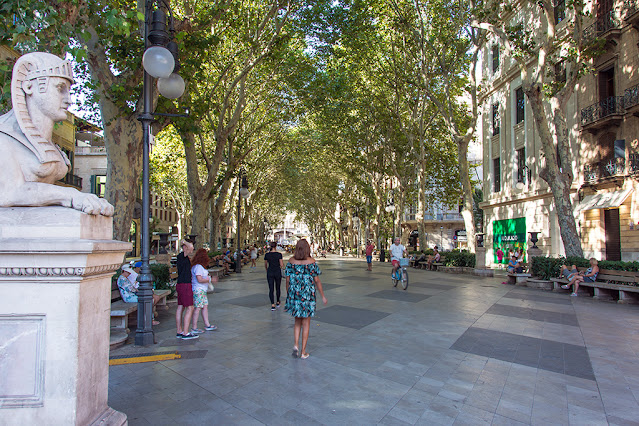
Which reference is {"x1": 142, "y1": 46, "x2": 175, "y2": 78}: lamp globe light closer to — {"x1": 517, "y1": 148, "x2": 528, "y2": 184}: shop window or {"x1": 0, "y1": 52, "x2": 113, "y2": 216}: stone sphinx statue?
{"x1": 0, "y1": 52, "x2": 113, "y2": 216}: stone sphinx statue

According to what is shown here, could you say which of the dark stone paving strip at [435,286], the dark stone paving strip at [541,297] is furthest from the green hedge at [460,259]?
the dark stone paving strip at [541,297]

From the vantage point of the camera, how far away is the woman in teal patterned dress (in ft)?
17.9

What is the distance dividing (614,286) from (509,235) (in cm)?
1450

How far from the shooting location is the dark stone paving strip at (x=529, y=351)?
5180mm

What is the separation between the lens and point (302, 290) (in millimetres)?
5512

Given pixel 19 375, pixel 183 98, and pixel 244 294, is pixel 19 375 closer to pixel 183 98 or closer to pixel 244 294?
pixel 244 294

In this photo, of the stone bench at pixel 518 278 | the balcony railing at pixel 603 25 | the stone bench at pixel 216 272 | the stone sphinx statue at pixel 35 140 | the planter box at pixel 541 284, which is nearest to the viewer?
the stone sphinx statue at pixel 35 140

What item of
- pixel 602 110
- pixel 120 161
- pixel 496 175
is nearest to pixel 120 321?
pixel 120 161

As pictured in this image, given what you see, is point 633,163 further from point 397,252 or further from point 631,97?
point 397,252

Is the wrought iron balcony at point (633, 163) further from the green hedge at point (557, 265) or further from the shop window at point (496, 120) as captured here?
the shop window at point (496, 120)

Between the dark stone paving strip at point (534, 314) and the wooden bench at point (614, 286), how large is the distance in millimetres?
3415

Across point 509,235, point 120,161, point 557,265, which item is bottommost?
point 557,265

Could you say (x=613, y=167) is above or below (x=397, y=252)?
above

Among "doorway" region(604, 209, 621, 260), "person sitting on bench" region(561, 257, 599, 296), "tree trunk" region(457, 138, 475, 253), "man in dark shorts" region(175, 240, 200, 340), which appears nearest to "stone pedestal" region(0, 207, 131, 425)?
"man in dark shorts" region(175, 240, 200, 340)
